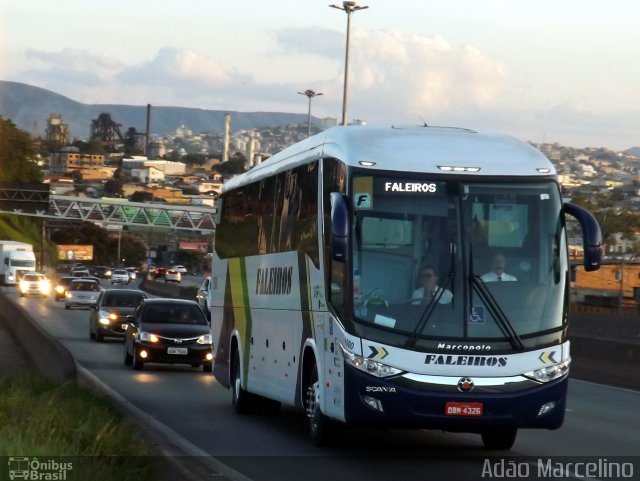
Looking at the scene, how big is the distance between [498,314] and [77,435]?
14.5 feet

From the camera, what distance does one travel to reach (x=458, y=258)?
1340 centimetres

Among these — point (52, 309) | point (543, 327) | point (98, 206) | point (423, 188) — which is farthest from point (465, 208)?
point (98, 206)

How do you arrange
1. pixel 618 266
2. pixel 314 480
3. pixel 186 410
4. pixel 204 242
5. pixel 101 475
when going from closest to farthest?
1. pixel 101 475
2. pixel 314 480
3. pixel 186 410
4. pixel 618 266
5. pixel 204 242

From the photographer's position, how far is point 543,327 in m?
13.3

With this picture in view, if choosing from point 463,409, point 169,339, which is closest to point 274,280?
point 463,409

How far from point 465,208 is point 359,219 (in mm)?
1062

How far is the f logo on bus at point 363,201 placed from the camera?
13.6m

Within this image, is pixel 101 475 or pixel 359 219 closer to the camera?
pixel 101 475

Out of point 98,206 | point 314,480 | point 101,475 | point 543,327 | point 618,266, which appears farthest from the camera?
point 98,206

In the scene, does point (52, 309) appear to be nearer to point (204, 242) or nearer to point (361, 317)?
point (361, 317)

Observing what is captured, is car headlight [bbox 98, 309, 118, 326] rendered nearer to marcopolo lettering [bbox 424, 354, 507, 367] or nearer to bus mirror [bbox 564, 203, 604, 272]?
marcopolo lettering [bbox 424, 354, 507, 367]

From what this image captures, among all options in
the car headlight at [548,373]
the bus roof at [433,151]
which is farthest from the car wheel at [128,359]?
the car headlight at [548,373]

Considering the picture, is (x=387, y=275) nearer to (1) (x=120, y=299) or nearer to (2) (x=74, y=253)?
(1) (x=120, y=299)

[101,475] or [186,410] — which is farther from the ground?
[101,475]
